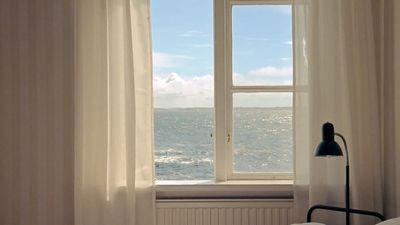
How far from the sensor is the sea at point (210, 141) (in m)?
3.12

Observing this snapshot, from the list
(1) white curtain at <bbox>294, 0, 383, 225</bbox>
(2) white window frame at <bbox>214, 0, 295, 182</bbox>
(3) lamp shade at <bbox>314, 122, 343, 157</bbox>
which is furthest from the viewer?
(2) white window frame at <bbox>214, 0, 295, 182</bbox>

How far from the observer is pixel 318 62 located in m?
2.82

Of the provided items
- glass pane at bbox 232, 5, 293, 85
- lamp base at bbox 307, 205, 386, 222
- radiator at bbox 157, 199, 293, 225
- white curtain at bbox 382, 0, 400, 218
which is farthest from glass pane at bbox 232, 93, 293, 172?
white curtain at bbox 382, 0, 400, 218

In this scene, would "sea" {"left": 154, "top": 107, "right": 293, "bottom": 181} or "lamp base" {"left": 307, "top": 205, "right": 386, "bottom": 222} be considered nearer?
"lamp base" {"left": 307, "top": 205, "right": 386, "bottom": 222}

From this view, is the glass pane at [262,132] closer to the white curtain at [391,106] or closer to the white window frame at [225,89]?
the white window frame at [225,89]

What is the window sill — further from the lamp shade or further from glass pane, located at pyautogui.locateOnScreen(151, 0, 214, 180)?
the lamp shade

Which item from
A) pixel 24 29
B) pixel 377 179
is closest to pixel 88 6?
pixel 24 29

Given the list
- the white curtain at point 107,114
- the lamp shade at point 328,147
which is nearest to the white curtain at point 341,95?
the lamp shade at point 328,147

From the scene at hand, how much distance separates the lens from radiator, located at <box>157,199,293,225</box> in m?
Result: 2.96

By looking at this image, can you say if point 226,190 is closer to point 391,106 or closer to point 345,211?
point 345,211

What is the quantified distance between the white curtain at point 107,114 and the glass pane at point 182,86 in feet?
1.09

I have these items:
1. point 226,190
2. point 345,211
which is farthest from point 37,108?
point 345,211

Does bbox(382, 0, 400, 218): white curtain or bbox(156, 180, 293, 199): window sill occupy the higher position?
bbox(382, 0, 400, 218): white curtain

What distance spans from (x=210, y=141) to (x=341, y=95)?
921 millimetres
